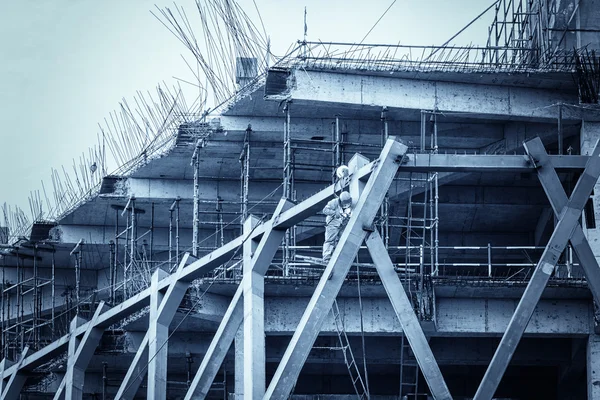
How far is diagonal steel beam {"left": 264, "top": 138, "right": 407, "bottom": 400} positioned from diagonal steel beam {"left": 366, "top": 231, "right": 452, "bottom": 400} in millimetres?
437

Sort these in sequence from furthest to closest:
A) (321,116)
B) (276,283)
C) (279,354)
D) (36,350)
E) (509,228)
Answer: (509,228) → (36,350) → (279,354) → (321,116) → (276,283)

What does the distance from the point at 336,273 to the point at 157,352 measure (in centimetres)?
825

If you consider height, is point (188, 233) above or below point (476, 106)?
below

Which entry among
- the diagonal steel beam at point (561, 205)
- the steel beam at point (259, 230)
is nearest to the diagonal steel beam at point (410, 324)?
the steel beam at point (259, 230)

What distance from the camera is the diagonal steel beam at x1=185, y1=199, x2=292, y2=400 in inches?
894

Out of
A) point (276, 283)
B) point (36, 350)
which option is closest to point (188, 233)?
point (36, 350)

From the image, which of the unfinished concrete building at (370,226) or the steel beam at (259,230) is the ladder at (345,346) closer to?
the unfinished concrete building at (370,226)

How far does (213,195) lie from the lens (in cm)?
3609

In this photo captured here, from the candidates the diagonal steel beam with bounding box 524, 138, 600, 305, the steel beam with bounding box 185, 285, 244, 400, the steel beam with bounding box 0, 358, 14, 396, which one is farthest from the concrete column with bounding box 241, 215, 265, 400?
the steel beam with bounding box 0, 358, 14, 396

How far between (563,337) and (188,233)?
49.1 ft

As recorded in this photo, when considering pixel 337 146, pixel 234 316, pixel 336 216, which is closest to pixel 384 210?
pixel 337 146

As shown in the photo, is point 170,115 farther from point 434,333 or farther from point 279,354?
point 434,333

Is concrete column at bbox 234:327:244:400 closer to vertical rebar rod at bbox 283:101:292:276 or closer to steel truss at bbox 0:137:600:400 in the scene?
vertical rebar rod at bbox 283:101:292:276

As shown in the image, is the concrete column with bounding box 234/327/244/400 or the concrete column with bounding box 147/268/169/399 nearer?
the concrete column with bounding box 234/327/244/400
